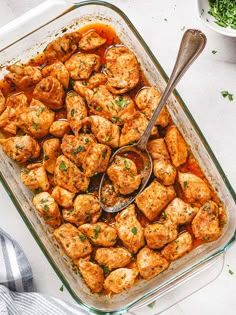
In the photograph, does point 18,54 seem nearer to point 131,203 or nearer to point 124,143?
point 124,143

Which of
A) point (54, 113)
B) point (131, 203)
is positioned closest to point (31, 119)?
point (54, 113)

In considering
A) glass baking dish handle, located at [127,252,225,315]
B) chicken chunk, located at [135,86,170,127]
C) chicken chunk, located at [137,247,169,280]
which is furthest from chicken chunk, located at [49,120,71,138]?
glass baking dish handle, located at [127,252,225,315]

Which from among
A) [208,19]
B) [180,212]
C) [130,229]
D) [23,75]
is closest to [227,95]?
[208,19]

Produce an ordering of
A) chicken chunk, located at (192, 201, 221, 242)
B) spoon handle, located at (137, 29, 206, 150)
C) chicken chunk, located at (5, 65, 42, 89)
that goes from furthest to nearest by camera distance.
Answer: chicken chunk, located at (5, 65, 42, 89)
chicken chunk, located at (192, 201, 221, 242)
spoon handle, located at (137, 29, 206, 150)

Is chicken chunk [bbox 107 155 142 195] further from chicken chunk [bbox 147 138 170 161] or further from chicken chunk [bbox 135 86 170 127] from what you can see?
chicken chunk [bbox 135 86 170 127]

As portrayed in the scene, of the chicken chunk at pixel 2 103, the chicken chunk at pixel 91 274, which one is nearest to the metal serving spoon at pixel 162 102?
the chicken chunk at pixel 91 274

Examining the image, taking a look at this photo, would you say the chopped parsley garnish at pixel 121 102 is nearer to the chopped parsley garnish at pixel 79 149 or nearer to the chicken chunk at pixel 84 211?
the chopped parsley garnish at pixel 79 149
